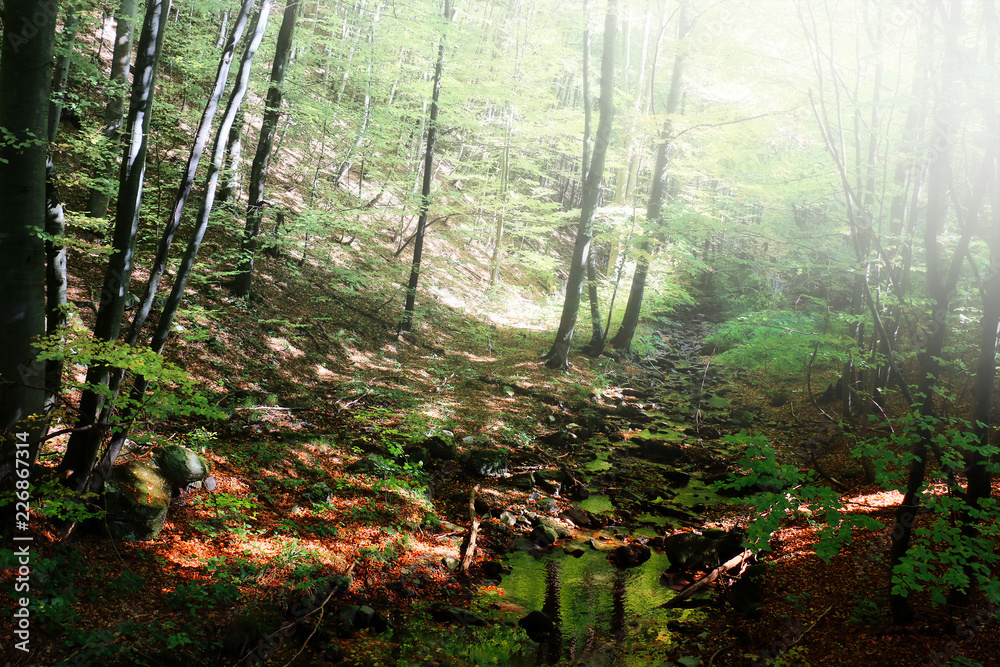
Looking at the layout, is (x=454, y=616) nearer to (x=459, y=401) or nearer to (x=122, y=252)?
(x=122, y=252)

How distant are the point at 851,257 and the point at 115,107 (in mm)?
15266

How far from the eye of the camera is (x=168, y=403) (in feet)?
12.0

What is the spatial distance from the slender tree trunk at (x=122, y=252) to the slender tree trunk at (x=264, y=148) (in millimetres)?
5449

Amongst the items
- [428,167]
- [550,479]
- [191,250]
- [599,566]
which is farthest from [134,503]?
[428,167]

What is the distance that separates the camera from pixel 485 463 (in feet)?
23.8

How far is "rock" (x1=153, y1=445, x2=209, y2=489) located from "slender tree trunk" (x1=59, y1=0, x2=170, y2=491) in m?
0.90

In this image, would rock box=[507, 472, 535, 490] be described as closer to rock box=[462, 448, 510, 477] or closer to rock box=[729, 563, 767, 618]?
rock box=[462, 448, 510, 477]

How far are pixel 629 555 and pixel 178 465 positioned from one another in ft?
15.5

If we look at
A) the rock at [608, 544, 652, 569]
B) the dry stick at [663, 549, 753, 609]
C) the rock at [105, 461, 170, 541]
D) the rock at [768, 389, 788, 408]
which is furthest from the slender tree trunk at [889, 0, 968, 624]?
the rock at [768, 389, 788, 408]

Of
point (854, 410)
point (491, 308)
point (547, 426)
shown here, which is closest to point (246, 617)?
point (547, 426)

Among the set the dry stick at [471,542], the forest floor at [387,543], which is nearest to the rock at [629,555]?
the forest floor at [387,543]

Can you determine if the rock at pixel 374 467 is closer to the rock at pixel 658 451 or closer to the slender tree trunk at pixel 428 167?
the rock at pixel 658 451

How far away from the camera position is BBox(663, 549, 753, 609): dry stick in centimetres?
489

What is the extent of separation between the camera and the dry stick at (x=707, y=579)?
489cm
